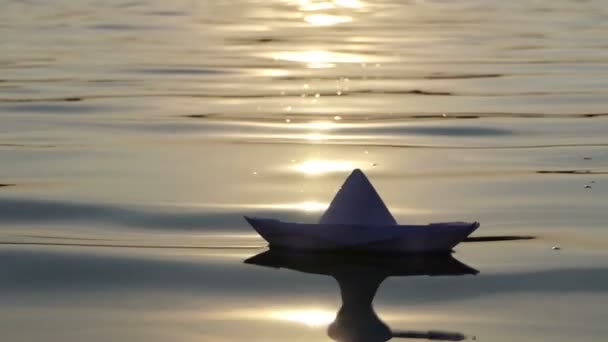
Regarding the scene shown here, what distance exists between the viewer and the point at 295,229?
5055 mm

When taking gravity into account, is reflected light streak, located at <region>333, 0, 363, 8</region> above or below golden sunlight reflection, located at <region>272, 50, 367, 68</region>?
above

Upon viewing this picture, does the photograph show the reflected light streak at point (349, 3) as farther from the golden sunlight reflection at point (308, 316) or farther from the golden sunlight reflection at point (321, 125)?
the golden sunlight reflection at point (308, 316)

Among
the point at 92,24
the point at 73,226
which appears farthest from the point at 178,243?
the point at 92,24

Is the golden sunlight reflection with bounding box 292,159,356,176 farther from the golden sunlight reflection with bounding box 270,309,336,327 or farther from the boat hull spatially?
the golden sunlight reflection with bounding box 270,309,336,327

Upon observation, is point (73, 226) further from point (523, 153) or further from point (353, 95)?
point (353, 95)

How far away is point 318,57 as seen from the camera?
47.0 feet

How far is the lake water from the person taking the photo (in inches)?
176

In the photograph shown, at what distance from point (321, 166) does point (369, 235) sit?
260 centimetres

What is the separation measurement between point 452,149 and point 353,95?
295 centimetres

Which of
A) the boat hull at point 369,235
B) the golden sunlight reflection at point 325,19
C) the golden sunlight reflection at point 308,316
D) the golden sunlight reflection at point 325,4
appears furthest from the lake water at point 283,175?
the golden sunlight reflection at point 325,4

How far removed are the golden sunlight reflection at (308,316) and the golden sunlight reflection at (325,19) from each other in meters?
14.3

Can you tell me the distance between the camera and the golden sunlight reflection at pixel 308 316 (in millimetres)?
4320

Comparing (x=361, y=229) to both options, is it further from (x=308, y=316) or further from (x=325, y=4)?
(x=325, y=4)

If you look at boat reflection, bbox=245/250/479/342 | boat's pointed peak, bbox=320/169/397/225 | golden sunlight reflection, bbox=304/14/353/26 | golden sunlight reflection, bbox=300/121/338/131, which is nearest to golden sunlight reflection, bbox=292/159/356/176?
golden sunlight reflection, bbox=300/121/338/131
